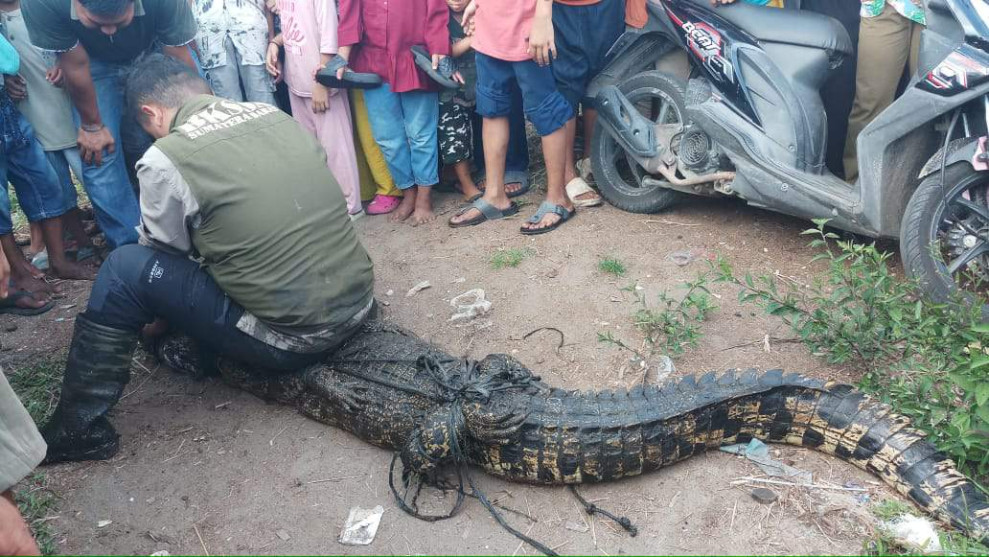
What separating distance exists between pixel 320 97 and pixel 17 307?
2.21 m

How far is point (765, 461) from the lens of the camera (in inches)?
108

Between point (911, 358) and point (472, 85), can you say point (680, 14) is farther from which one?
point (911, 358)

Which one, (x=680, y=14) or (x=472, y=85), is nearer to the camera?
(x=680, y=14)

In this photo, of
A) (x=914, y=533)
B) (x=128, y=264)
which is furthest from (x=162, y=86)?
(x=914, y=533)

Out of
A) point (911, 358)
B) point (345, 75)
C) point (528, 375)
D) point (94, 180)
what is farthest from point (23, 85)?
point (911, 358)

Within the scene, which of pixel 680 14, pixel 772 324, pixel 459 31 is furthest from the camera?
pixel 459 31

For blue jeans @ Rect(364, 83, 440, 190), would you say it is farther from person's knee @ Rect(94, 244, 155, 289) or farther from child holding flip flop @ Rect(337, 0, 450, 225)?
person's knee @ Rect(94, 244, 155, 289)

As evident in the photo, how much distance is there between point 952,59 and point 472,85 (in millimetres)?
2814

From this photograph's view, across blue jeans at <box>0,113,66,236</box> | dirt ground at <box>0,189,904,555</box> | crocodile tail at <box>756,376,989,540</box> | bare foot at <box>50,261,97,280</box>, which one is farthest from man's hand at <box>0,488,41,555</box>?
bare foot at <box>50,261,97,280</box>

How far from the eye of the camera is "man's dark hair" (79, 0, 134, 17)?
3842mm

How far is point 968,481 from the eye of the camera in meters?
2.46

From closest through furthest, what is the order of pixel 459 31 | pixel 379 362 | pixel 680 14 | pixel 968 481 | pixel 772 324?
pixel 968 481, pixel 379 362, pixel 772 324, pixel 680 14, pixel 459 31

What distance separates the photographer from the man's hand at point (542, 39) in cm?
418

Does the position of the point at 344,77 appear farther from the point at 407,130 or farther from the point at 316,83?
the point at 407,130
